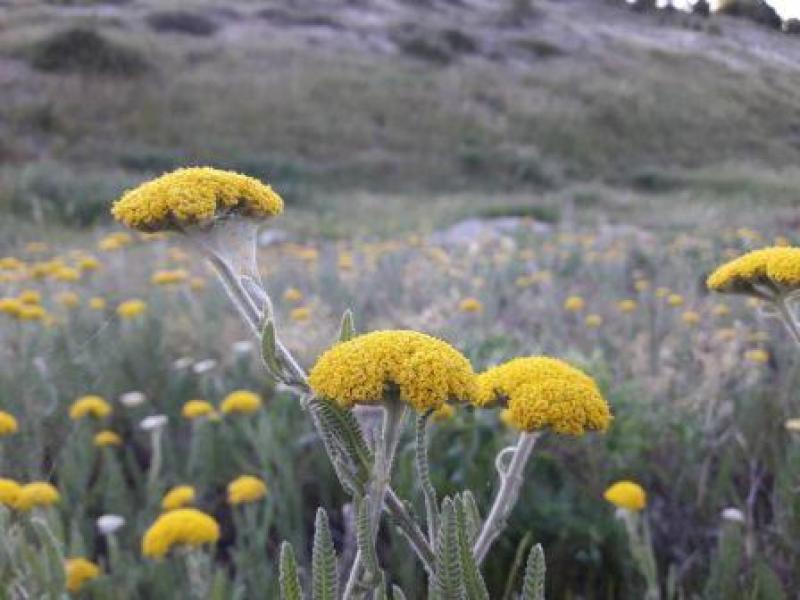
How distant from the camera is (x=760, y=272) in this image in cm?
135

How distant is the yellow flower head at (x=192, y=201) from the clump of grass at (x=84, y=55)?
68.5ft

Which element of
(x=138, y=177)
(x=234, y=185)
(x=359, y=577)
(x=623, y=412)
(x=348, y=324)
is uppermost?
(x=234, y=185)

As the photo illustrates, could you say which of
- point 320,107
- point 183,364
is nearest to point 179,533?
point 183,364

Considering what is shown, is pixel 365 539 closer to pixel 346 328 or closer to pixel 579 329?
pixel 346 328

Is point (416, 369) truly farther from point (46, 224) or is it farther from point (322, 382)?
point (46, 224)

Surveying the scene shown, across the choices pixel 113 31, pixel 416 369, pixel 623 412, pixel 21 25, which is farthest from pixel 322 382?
pixel 21 25

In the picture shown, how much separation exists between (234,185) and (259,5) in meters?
25.9

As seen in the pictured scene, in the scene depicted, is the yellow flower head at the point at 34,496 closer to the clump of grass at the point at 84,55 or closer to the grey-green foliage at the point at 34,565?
the grey-green foliage at the point at 34,565

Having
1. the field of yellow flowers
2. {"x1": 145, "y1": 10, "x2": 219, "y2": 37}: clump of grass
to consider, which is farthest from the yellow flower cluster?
{"x1": 145, "y1": 10, "x2": 219, "y2": 37}: clump of grass

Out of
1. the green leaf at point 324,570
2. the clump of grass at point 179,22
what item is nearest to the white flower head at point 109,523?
the green leaf at point 324,570

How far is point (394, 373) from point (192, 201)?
1.14 feet

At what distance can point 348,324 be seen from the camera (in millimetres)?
1226

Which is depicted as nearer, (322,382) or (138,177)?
(322,382)

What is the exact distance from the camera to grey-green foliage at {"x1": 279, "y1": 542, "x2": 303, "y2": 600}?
1050mm
